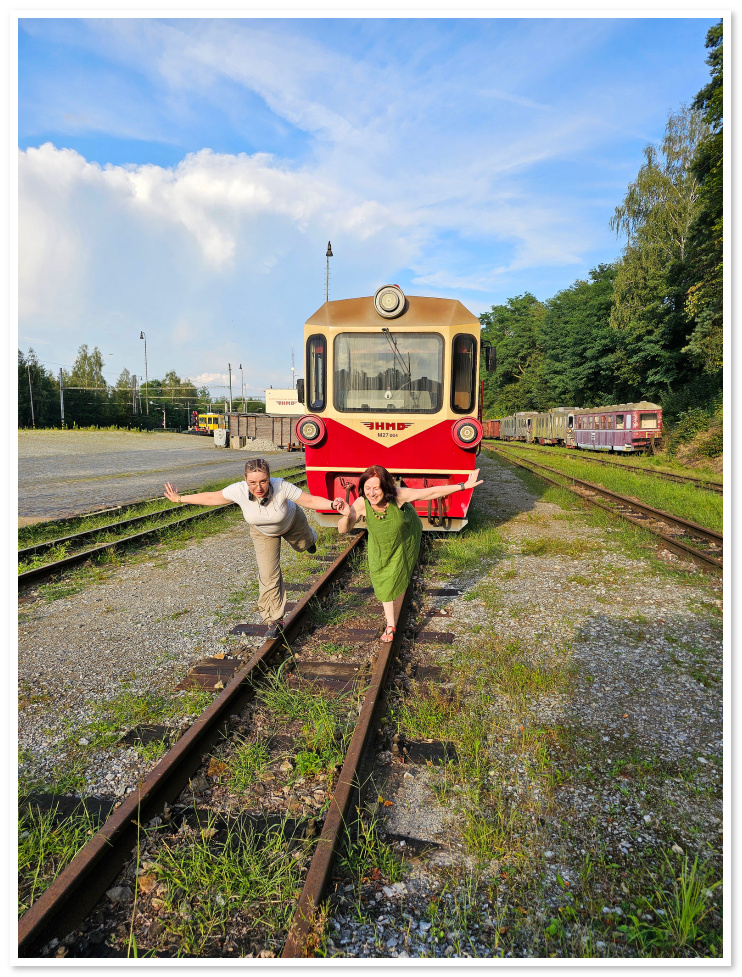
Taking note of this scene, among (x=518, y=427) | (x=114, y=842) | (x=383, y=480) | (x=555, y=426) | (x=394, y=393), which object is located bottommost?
(x=114, y=842)

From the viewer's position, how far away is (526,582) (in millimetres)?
6527

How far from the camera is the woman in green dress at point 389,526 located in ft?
13.4

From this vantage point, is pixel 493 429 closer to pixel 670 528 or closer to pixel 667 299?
pixel 667 299

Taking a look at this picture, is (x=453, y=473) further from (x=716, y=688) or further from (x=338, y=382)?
(x=716, y=688)

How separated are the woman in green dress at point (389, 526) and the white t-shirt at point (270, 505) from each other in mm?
396

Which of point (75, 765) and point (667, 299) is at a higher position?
point (667, 299)

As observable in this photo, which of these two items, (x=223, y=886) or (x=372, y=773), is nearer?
(x=223, y=886)

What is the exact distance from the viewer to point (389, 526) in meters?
4.21

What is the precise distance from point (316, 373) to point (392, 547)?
3.74 m

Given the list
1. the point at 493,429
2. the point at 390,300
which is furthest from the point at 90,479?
the point at 493,429

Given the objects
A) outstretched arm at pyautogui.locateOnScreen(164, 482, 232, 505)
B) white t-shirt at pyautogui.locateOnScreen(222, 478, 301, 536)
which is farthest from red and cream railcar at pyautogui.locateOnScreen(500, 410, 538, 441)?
outstretched arm at pyautogui.locateOnScreen(164, 482, 232, 505)

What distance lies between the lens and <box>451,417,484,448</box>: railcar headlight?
6.90 m

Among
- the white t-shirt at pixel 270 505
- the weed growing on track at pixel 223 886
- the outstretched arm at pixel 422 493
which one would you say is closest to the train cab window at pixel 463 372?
the outstretched arm at pixel 422 493
